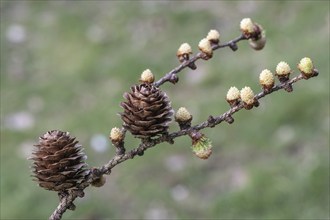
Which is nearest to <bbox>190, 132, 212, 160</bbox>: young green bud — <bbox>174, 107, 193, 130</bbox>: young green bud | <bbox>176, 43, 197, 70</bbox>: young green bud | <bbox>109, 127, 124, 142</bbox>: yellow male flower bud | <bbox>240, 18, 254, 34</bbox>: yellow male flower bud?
<bbox>174, 107, 193, 130</bbox>: young green bud

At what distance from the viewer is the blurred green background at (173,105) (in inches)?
157

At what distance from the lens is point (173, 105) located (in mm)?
4953

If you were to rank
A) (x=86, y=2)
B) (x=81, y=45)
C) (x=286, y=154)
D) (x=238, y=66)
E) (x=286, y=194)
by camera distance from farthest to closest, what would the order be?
(x=86, y=2)
(x=81, y=45)
(x=238, y=66)
(x=286, y=154)
(x=286, y=194)

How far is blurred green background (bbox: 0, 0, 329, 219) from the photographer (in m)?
3.98

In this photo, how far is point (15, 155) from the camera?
477 centimetres

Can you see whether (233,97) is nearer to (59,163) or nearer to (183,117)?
(183,117)

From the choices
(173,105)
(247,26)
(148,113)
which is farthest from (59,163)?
(173,105)

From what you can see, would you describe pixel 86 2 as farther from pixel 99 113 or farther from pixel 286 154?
pixel 286 154

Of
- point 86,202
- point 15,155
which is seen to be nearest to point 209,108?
point 86,202

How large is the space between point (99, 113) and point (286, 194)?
185cm

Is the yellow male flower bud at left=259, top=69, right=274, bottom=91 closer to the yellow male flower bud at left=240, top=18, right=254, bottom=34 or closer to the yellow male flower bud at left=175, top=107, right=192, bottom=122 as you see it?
the yellow male flower bud at left=175, top=107, right=192, bottom=122

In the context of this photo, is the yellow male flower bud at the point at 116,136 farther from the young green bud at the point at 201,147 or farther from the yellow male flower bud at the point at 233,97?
the yellow male flower bud at the point at 233,97

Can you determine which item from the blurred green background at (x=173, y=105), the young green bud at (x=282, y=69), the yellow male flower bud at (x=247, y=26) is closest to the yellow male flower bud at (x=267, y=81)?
the young green bud at (x=282, y=69)

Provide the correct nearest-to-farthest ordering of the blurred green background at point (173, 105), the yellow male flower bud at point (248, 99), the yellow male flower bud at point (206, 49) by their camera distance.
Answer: the yellow male flower bud at point (248, 99) < the yellow male flower bud at point (206, 49) < the blurred green background at point (173, 105)
